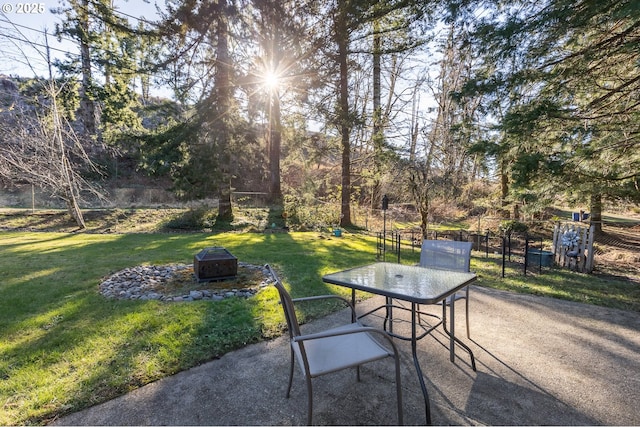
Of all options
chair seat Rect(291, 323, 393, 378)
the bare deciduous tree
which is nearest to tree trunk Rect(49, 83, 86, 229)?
the bare deciduous tree

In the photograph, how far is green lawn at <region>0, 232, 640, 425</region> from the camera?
2166mm

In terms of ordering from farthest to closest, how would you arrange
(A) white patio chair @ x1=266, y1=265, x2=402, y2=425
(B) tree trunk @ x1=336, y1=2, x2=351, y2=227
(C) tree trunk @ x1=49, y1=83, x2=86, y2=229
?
(B) tree trunk @ x1=336, y1=2, x2=351, y2=227
(C) tree trunk @ x1=49, y1=83, x2=86, y2=229
(A) white patio chair @ x1=266, y1=265, x2=402, y2=425

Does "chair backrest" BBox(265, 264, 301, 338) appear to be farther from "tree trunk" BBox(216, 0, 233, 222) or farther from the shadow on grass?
"tree trunk" BBox(216, 0, 233, 222)

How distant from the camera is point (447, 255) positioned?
3148 millimetres

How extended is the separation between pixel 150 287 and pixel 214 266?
3.03 feet

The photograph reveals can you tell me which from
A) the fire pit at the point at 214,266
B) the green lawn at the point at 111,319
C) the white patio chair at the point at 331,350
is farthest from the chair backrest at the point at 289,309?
the fire pit at the point at 214,266

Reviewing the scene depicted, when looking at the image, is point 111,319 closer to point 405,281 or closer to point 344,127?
point 405,281

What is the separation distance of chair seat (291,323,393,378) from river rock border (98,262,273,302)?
64.3 inches

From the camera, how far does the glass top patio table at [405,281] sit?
6.52 ft

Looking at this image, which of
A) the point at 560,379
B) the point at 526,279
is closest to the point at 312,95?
the point at 526,279

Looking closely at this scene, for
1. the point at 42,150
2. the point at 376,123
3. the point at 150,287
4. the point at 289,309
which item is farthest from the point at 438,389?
the point at 42,150

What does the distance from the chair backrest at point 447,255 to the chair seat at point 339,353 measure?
1471 millimetres

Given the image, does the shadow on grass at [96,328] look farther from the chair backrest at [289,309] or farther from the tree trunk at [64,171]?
the tree trunk at [64,171]

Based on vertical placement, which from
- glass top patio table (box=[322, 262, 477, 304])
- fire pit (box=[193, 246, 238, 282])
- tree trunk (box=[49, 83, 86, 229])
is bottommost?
A: fire pit (box=[193, 246, 238, 282])
